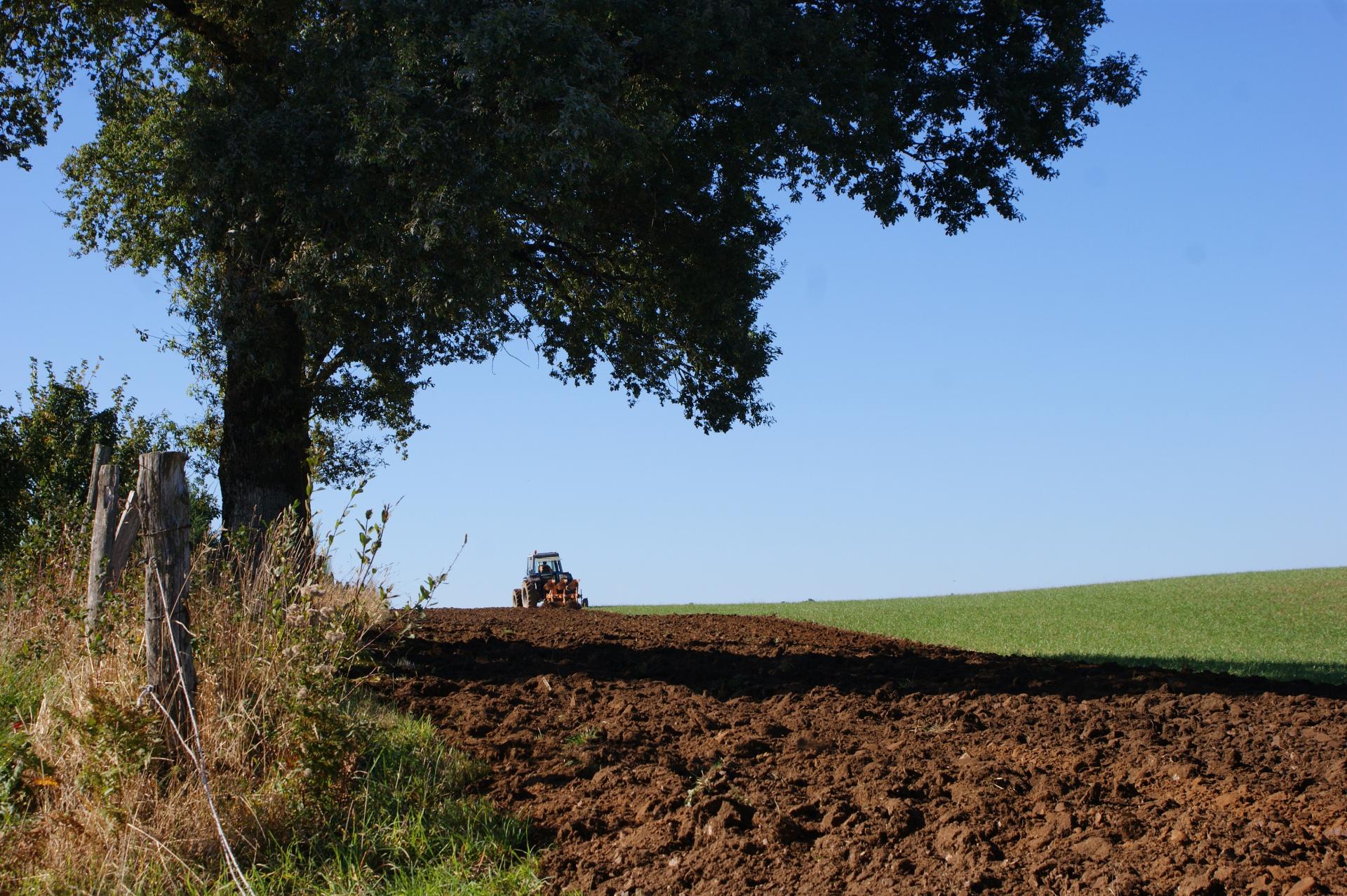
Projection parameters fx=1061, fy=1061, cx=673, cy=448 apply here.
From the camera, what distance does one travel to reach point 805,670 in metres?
10.0

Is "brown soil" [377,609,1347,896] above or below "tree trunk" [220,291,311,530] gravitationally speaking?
below

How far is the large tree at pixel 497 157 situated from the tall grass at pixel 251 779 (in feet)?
15.5

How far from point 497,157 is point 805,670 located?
5830 mm

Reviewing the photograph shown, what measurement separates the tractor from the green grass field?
2728mm

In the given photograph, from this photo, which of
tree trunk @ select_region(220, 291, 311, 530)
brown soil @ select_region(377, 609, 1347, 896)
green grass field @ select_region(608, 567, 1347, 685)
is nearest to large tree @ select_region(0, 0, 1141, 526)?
tree trunk @ select_region(220, 291, 311, 530)

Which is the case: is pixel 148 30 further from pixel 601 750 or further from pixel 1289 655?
pixel 1289 655

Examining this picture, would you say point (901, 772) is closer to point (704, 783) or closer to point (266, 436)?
point (704, 783)

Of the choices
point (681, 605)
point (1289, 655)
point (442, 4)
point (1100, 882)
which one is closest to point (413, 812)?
point (1100, 882)

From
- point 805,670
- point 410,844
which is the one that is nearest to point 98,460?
point 410,844

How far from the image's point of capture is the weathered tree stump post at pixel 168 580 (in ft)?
19.0

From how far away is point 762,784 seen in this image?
5773mm

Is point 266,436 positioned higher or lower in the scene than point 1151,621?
higher

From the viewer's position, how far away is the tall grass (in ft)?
16.7

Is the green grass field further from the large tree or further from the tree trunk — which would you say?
the tree trunk
